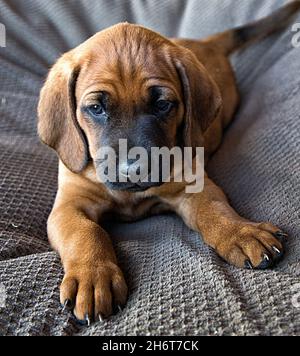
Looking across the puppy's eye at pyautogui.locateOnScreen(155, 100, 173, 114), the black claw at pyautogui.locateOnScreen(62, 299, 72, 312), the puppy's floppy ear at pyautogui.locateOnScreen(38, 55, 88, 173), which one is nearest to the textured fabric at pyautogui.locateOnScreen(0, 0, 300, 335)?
the black claw at pyautogui.locateOnScreen(62, 299, 72, 312)

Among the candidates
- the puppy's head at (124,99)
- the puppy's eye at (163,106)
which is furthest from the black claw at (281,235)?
the puppy's eye at (163,106)

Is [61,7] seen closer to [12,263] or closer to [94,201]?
[94,201]

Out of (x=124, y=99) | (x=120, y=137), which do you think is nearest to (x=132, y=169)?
(x=120, y=137)

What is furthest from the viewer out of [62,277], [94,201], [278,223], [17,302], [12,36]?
[12,36]

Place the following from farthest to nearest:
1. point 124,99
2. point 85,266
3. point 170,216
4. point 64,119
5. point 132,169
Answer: point 170,216 < point 64,119 < point 124,99 < point 132,169 < point 85,266

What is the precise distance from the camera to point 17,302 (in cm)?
146

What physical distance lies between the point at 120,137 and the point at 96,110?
0.17 m

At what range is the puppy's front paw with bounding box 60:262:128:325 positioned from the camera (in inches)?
56.1

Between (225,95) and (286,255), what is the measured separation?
134 cm

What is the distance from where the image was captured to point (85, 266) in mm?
1565

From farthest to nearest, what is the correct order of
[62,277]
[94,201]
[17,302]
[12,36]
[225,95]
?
1. [12,36]
2. [225,95]
3. [94,201]
4. [62,277]
5. [17,302]

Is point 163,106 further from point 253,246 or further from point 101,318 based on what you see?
point 101,318

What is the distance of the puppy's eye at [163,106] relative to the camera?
1882 mm
